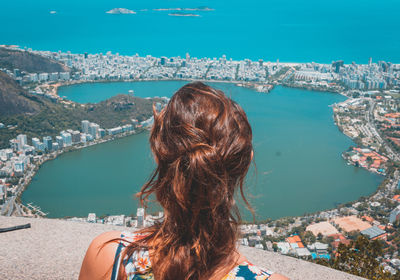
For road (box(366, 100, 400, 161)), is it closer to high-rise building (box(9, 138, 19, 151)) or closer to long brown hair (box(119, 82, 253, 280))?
→ high-rise building (box(9, 138, 19, 151))

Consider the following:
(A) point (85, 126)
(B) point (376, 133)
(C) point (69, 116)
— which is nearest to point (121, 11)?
(C) point (69, 116)

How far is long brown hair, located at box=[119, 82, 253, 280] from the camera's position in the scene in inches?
13.4

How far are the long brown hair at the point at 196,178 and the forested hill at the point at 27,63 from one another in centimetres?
1472

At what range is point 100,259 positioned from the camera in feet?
1.18

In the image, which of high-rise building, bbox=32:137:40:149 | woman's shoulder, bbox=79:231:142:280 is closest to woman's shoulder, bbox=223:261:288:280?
woman's shoulder, bbox=79:231:142:280

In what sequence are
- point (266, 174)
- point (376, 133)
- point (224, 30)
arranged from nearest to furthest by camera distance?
1. point (266, 174)
2. point (376, 133)
3. point (224, 30)

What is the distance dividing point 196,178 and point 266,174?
263 inches

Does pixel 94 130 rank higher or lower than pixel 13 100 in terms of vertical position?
lower

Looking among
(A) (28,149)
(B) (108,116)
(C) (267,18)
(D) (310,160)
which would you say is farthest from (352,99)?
(C) (267,18)

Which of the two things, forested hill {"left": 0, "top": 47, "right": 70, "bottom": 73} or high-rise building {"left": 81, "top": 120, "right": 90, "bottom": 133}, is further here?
forested hill {"left": 0, "top": 47, "right": 70, "bottom": 73}

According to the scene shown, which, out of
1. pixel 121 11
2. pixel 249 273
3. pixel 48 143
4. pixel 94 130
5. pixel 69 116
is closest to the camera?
pixel 249 273

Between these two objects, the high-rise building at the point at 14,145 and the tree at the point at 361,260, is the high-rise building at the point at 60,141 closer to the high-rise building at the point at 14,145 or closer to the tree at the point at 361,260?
the high-rise building at the point at 14,145

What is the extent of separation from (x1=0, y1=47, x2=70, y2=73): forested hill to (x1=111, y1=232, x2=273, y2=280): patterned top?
14.7m

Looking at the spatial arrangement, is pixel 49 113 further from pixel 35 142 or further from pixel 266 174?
pixel 266 174
